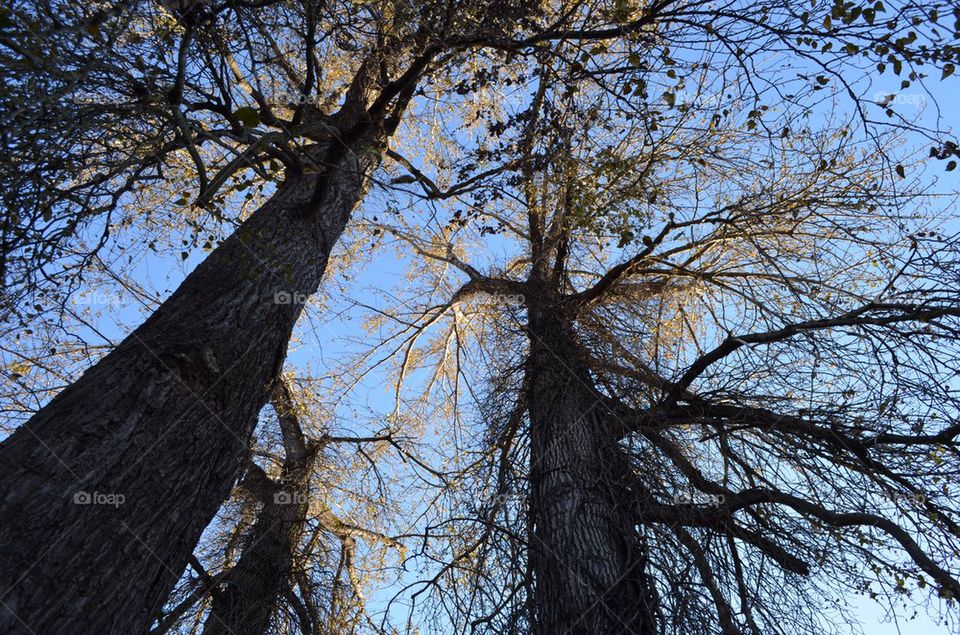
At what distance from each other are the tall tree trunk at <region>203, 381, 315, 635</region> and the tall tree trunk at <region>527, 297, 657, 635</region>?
215 centimetres

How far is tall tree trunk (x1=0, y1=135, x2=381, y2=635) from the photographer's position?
Answer: 2467 mm

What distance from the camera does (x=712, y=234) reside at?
20.2ft

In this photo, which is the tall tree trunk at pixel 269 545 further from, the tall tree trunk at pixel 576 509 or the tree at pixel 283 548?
the tall tree trunk at pixel 576 509

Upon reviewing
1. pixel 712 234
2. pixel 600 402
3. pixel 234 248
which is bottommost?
pixel 234 248

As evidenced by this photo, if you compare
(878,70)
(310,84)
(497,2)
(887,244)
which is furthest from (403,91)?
(887,244)

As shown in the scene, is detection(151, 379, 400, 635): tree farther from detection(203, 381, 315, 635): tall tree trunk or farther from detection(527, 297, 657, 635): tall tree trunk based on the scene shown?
detection(527, 297, 657, 635): tall tree trunk

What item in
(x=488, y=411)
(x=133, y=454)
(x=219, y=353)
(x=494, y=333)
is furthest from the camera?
(x=494, y=333)

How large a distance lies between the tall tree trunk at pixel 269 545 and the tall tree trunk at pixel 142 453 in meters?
1.06

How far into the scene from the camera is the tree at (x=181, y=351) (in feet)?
8.38

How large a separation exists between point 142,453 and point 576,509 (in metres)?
2.94

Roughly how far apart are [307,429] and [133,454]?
14.2ft

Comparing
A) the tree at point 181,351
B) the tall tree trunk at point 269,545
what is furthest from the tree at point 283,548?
the tree at point 181,351

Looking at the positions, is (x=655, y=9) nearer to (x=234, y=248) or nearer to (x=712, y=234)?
(x=712, y=234)

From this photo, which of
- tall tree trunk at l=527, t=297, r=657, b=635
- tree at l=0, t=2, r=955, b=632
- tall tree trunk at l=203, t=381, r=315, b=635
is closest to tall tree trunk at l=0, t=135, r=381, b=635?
tree at l=0, t=2, r=955, b=632
